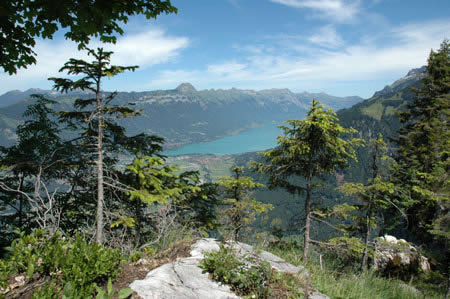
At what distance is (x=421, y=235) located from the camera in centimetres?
1655

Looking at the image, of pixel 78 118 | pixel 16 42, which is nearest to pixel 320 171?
pixel 78 118

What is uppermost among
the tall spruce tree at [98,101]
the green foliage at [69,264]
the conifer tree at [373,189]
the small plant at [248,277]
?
the tall spruce tree at [98,101]

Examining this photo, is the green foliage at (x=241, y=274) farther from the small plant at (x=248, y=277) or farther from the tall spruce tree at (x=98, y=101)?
the tall spruce tree at (x=98, y=101)

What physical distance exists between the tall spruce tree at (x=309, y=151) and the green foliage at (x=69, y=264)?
26.9ft

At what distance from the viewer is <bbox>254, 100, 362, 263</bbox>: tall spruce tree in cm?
945

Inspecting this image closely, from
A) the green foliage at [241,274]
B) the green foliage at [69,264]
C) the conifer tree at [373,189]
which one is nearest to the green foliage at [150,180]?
the green foliage at [241,274]

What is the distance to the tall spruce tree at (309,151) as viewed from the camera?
945 centimetres

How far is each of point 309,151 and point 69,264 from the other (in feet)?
31.1

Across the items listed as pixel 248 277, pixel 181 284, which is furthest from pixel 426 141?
pixel 181 284

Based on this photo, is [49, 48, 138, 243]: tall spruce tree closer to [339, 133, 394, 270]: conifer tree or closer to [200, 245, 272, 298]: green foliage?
[200, 245, 272, 298]: green foliage

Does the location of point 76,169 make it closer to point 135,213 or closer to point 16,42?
point 135,213

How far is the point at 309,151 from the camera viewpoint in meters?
10.1

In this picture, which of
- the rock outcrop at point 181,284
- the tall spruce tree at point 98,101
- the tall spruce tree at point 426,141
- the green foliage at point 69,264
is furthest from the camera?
the tall spruce tree at point 426,141

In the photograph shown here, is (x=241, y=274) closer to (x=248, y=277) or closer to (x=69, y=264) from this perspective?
(x=248, y=277)
